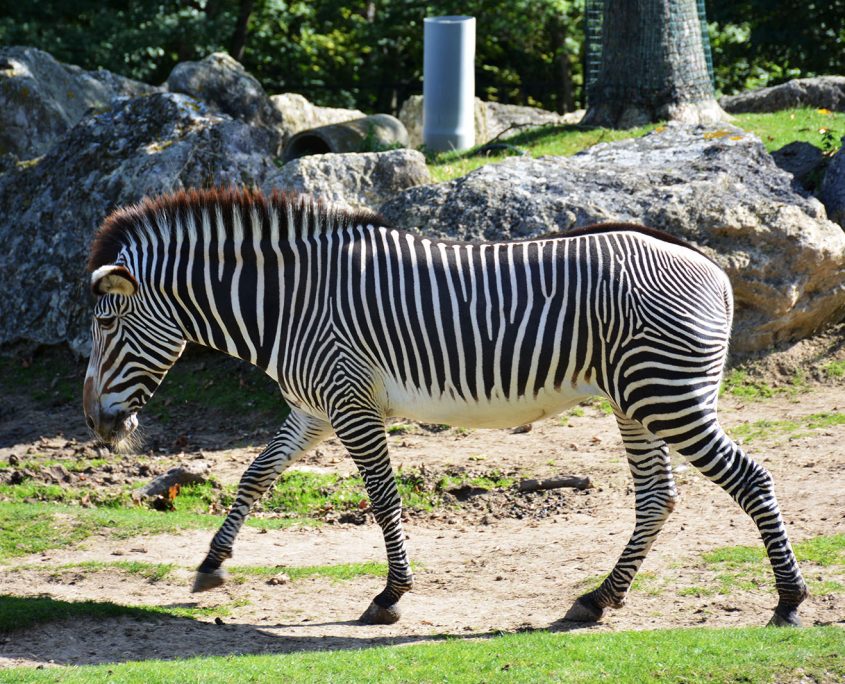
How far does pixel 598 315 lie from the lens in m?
6.54

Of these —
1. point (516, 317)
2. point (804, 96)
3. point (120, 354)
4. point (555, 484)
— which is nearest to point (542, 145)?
point (804, 96)

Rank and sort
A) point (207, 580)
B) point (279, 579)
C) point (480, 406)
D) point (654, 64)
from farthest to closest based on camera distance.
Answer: point (654, 64) → point (279, 579) → point (207, 580) → point (480, 406)

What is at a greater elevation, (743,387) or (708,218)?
(708,218)

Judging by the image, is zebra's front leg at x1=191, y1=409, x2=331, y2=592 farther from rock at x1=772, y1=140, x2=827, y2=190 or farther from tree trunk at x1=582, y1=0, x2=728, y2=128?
tree trunk at x1=582, y1=0, x2=728, y2=128

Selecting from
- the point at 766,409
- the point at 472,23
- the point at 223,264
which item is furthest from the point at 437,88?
the point at 223,264

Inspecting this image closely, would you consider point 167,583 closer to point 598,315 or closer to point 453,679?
point 453,679

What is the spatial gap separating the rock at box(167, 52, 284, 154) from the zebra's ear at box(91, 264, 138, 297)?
12.0 m

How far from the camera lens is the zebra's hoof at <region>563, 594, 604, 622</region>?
6.74 metres

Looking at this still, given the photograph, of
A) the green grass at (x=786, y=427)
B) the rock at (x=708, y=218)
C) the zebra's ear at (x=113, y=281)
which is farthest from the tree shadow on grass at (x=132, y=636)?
the rock at (x=708, y=218)

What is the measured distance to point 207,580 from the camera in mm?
7430

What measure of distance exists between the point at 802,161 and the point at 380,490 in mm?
8877

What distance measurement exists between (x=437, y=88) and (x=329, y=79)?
8.62 metres

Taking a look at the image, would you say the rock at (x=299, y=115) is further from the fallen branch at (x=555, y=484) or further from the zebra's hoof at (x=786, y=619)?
the zebra's hoof at (x=786, y=619)

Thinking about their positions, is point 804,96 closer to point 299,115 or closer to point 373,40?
point 299,115
